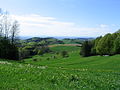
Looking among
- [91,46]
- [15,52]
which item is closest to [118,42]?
[91,46]

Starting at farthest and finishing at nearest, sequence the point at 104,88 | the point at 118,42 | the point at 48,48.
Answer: the point at 48,48, the point at 118,42, the point at 104,88

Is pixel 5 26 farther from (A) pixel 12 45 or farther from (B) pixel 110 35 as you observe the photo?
(B) pixel 110 35

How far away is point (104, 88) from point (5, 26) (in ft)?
192

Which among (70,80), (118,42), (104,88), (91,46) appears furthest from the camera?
(91,46)

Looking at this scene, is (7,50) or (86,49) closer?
(7,50)

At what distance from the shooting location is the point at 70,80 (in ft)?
44.0

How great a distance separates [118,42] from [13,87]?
85.0 meters

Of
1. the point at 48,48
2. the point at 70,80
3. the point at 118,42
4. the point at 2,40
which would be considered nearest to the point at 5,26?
the point at 2,40

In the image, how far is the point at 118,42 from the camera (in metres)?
89.5

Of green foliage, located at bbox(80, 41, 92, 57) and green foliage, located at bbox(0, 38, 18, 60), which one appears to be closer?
green foliage, located at bbox(0, 38, 18, 60)

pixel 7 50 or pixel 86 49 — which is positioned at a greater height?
pixel 7 50

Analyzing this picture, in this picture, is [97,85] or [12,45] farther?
[12,45]

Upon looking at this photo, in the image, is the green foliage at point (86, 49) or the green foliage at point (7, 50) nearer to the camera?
the green foliage at point (7, 50)

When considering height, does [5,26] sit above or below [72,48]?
above
